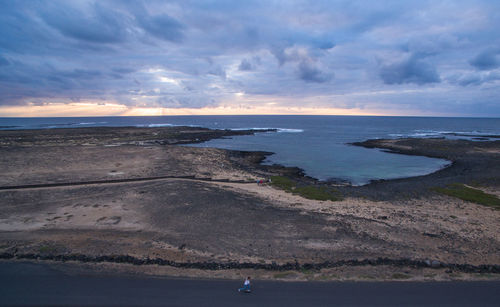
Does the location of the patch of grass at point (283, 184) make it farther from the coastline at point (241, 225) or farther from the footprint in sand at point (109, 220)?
the footprint in sand at point (109, 220)

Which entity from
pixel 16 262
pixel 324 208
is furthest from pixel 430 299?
pixel 16 262

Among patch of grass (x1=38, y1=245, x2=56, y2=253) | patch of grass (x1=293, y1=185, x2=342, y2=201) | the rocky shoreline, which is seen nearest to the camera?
the rocky shoreline

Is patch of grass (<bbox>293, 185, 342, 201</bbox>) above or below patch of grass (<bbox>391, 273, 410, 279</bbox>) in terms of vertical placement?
above

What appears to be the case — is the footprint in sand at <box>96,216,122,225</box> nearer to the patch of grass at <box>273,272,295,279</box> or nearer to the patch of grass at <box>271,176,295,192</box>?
the patch of grass at <box>273,272,295,279</box>

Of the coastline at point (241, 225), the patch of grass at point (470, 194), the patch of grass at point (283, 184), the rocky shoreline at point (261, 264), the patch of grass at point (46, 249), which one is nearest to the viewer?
the rocky shoreline at point (261, 264)

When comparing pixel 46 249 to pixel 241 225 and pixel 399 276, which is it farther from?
pixel 399 276

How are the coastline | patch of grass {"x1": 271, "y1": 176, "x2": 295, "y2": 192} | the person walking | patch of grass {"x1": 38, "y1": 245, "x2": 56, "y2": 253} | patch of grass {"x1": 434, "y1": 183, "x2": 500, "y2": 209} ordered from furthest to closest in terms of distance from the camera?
patch of grass {"x1": 271, "y1": 176, "x2": 295, "y2": 192}
patch of grass {"x1": 434, "y1": 183, "x2": 500, "y2": 209}
patch of grass {"x1": 38, "y1": 245, "x2": 56, "y2": 253}
the coastline
the person walking

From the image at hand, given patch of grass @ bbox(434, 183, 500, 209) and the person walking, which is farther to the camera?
patch of grass @ bbox(434, 183, 500, 209)

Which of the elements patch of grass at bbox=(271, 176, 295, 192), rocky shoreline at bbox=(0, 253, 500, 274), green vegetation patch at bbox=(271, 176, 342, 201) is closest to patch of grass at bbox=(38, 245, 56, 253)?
rocky shoreline at bbox=(0, 253, 500, 274)

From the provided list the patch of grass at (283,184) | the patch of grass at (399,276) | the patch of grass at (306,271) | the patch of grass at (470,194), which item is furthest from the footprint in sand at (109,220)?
the patch of grass at (470,194)
